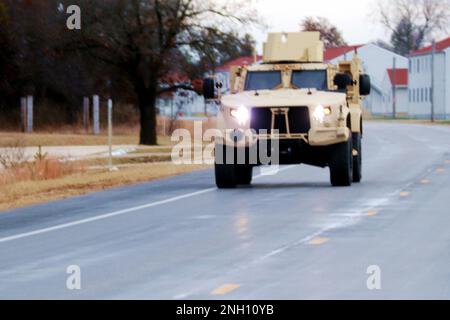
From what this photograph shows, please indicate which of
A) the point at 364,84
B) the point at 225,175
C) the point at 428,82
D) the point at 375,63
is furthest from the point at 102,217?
the point at 375,63

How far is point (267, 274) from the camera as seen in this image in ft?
44.6

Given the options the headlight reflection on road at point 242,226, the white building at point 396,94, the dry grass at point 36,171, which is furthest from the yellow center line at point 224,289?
the white building at point 396,94

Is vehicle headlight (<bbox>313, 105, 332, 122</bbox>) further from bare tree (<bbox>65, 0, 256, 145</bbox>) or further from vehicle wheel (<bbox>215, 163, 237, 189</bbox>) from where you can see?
bare tree (<bbox>65, 0, 256, 145</bbox>)

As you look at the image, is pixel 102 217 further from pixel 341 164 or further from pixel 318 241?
pixel 341 164

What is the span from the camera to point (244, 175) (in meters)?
28.0

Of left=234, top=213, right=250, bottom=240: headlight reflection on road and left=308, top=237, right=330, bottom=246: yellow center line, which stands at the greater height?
left=308, top=237, right=330, bottom=246: yellow center line

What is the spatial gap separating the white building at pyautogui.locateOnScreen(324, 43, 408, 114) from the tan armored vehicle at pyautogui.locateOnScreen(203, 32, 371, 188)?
115 m

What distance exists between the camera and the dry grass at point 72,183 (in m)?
25.7

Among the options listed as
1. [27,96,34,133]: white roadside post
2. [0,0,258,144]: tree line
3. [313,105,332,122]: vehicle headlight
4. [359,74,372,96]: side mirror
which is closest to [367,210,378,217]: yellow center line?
[313,105,332,122]: vehicle headlight

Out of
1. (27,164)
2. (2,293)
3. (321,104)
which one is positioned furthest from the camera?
(27,164)

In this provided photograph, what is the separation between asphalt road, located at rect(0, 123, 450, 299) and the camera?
1277cm

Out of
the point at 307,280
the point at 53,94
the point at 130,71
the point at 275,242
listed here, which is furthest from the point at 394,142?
the point at 307,280

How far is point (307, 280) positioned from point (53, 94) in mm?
54780

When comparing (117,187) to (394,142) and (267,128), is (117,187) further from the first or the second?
(394,142)
